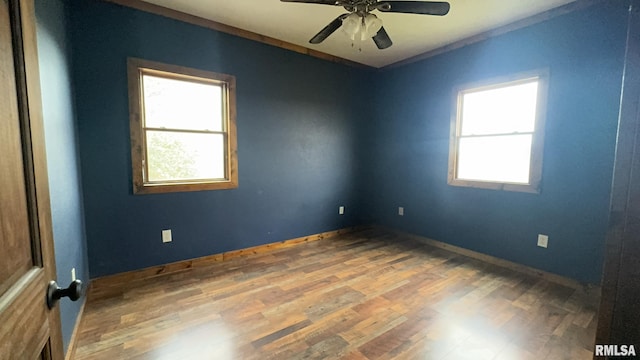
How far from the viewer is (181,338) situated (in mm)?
1784

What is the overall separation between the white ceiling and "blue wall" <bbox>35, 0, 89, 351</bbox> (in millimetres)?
1000

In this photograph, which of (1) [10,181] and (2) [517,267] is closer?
(1) [10,181]

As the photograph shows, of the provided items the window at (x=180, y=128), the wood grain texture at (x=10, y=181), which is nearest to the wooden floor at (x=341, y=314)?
the window at (x=180, y=128)

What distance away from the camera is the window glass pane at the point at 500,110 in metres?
2.79

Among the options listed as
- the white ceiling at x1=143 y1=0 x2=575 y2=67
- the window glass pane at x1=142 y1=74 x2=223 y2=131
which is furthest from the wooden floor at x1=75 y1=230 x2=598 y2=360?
the white ceiling at x1=143 y1=0 x2=575 y2=67

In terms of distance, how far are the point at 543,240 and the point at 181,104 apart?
4019 millimetres

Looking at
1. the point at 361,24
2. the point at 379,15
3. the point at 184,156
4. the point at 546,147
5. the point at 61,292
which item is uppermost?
the point at 379,15

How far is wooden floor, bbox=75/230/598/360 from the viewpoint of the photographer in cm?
169

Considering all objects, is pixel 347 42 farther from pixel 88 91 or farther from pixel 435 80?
pixel 88 91

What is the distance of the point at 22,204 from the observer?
0.62m

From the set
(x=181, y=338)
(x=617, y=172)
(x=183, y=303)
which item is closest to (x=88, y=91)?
(x=183, y=303)

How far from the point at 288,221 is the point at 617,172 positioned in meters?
3.29

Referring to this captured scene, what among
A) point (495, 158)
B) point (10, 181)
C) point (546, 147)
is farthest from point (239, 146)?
point (546, 147)

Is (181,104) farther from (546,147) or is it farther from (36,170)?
A: (546,147)
